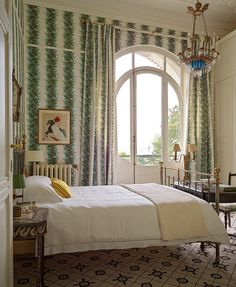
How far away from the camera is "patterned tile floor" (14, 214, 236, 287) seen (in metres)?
2.65

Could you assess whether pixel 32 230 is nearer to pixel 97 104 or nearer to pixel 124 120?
pixel 97 104

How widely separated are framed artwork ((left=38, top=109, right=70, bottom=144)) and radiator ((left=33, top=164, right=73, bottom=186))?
0.45 m

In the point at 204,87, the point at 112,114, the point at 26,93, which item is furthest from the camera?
the point at 204,87

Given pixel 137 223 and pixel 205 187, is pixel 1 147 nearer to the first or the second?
pixel 137 223

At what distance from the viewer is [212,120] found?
20.7 ft

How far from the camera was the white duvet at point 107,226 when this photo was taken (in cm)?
267

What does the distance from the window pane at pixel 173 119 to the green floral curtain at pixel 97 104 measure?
4.93ft

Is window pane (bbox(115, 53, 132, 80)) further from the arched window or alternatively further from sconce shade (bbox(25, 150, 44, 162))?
sconce shade (bbox(25, 150, 44, 162))

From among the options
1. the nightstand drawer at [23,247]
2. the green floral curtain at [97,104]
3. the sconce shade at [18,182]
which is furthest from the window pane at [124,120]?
the sconce shade at [18,182]

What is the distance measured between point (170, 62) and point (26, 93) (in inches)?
128

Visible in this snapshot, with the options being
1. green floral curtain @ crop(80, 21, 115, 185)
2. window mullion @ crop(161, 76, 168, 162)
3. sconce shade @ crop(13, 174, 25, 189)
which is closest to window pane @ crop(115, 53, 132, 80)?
green floral curtain @ crop(80, 21, 115, 185)

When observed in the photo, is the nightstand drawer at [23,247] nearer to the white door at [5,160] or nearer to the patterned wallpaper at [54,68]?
the white door at [5,160]

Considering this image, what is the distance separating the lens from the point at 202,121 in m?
6.26

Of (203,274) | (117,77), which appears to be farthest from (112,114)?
(203,274)
